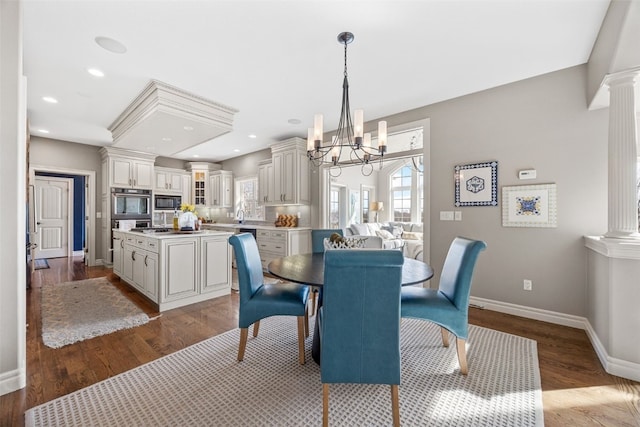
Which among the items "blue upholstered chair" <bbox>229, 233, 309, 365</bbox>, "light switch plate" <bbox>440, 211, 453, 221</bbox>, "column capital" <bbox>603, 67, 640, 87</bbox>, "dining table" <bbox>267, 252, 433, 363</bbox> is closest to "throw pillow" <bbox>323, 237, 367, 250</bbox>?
"dining table" <bbox>267, 252, 433, 363</bbox>

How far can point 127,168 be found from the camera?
609cm

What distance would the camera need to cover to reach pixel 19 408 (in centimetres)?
163

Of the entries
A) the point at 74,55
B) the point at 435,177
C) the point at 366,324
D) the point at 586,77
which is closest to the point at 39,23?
the point at 74,55

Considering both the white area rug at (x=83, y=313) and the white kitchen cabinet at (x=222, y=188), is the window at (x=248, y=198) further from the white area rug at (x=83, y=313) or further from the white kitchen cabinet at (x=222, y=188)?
the white area rug at (x=83, y=313)

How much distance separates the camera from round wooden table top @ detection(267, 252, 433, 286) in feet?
5.96

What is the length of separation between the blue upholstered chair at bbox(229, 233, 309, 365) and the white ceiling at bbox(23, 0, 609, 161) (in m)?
1.74

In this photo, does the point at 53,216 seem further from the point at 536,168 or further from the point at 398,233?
the point at 536,168

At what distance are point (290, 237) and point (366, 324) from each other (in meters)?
3.72

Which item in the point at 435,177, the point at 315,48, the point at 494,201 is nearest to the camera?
the point at 315,48

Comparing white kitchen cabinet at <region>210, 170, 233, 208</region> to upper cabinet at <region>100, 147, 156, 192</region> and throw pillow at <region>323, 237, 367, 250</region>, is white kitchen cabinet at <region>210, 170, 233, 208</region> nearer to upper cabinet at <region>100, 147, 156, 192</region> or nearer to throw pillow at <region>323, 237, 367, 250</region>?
upper cabinet at <region>100, 147, 156, 192</region>

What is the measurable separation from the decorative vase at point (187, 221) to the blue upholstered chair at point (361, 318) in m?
2.95

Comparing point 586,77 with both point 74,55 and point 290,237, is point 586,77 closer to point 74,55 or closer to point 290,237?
point 290,237

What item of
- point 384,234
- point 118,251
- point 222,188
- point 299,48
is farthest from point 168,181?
point 299,48

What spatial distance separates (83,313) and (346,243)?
320 cm
